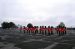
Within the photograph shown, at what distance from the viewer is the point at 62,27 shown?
44812 millimetres

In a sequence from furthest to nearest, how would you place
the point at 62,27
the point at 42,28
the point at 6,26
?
the point at 6,26
the point at 42,28
the point at 62,27

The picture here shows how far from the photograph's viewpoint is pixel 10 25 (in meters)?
166

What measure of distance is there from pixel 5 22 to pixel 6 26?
542 centimetres

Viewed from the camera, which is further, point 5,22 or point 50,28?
point 5,22

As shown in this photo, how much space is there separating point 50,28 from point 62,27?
111 inches

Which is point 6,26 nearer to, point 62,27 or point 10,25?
point 10,25

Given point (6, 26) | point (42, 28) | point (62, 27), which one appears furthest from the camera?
point (6, 26)

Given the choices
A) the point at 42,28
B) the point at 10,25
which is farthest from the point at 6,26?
the point at 42,28

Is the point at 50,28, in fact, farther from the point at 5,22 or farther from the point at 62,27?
the point at 5,22

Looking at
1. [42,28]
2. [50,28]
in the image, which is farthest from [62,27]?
[42,28]

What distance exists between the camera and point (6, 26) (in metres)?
162

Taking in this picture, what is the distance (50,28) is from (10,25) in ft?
401

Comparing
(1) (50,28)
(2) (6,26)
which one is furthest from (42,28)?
(2) (6,26)

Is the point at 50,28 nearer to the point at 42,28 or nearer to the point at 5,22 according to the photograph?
the point at 42,28
